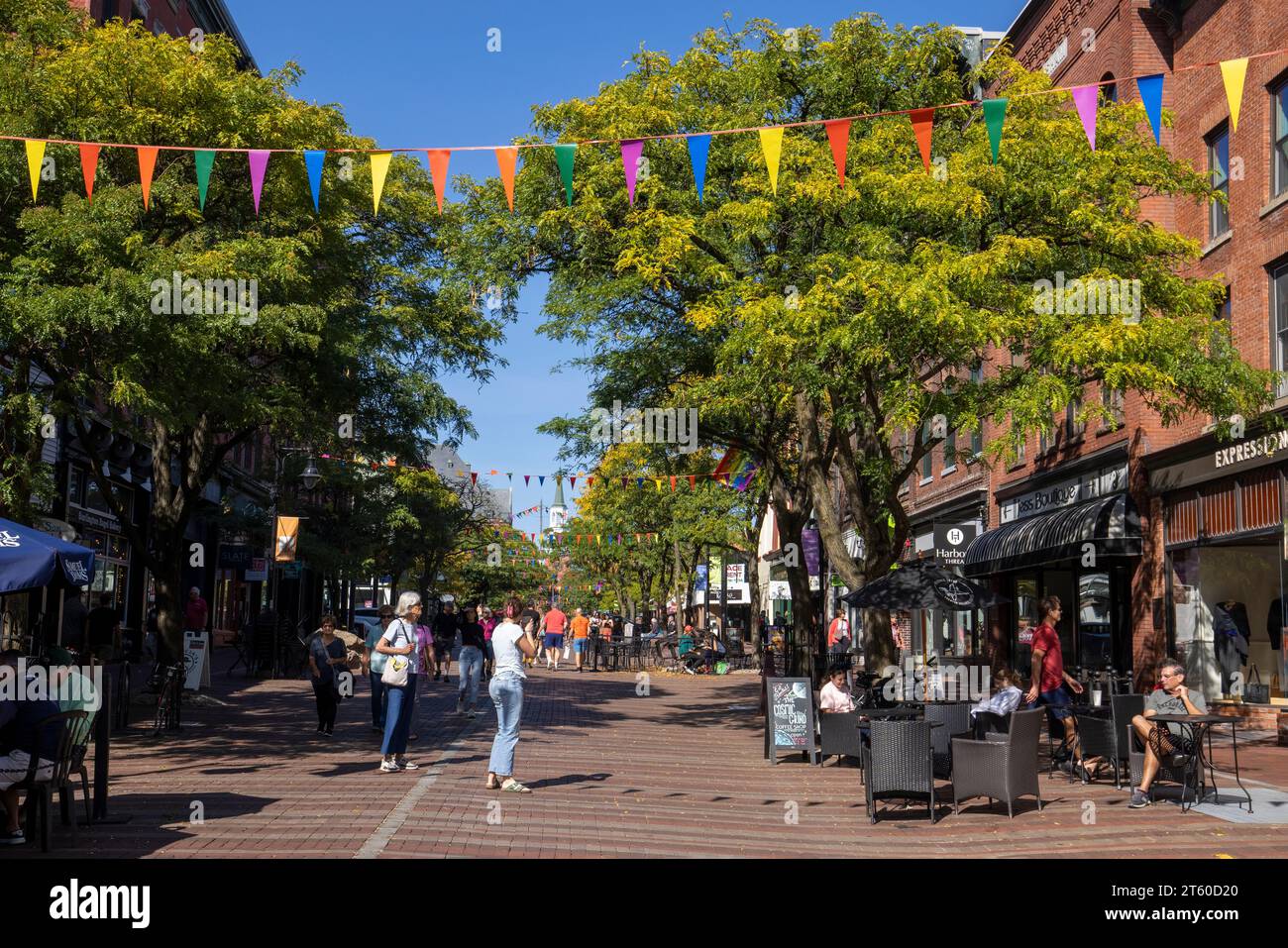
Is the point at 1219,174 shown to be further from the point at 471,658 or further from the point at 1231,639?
the point at 471,658

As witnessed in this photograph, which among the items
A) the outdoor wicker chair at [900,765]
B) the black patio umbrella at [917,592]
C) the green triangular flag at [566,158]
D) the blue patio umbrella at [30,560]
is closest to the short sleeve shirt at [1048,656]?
the black patio umbrella at [917,592]

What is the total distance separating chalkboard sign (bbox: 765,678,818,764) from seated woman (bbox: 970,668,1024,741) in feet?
8.46

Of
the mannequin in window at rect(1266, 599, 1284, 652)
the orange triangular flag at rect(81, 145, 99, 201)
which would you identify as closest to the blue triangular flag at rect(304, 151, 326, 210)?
the orange triangular flag at rect(81, 145, 99, 201)

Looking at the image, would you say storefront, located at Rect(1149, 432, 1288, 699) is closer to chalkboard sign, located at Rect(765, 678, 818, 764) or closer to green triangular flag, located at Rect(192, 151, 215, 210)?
chalkboard sign, located at Rect(765, 678, 818, 764)

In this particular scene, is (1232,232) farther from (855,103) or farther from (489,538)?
(489,538)

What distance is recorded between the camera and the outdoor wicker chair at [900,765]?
11688mm

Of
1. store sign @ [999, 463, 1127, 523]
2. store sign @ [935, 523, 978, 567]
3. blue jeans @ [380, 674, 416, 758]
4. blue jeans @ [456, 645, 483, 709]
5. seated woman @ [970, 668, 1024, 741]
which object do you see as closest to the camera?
seated woman @ [970, 668, 1024, 741]

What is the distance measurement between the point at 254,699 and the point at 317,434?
5.56m

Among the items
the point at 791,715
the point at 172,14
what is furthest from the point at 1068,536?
the point at 172,14

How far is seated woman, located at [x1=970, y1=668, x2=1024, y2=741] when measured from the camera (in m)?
13.3

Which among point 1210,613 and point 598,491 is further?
point 598,491

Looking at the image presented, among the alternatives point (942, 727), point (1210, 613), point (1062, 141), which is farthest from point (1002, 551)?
point (942, 727)

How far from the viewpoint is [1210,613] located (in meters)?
21.7

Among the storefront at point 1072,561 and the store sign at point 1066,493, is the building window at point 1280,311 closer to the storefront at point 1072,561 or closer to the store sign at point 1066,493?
the storefront at point 1072,561
